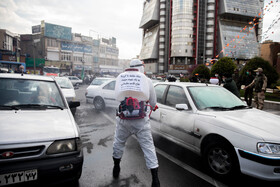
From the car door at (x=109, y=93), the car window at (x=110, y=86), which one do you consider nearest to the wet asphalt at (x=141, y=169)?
the car door at (x=109, y=93)

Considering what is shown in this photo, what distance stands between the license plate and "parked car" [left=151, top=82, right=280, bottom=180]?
2.39 metres

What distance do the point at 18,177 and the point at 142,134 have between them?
144cm

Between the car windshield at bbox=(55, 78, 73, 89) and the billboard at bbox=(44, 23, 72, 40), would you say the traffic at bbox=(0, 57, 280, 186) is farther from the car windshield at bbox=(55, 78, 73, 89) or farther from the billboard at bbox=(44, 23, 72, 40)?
the billboard at bbox=(44, 23, 72, 40)

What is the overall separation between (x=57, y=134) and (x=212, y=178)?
232 centimetres

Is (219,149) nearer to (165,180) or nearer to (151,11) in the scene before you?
(165,180)

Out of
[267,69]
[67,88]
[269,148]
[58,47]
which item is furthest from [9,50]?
[269,148]

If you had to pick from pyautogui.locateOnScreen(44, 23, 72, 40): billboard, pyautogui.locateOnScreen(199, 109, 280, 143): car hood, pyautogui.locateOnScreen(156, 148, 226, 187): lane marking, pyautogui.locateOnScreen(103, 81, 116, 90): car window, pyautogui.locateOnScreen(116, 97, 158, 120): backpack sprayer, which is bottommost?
pyautogui.locateOnScreen(156, 148, 226, 187): lane marking

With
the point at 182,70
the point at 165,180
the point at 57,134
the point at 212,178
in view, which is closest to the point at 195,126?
the point at 212,178

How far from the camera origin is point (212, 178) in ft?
9.46

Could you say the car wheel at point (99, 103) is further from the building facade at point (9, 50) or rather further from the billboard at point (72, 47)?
the billboard at point (72, 47)

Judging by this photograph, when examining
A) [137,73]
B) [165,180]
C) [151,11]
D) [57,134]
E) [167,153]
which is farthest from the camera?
[151,11]

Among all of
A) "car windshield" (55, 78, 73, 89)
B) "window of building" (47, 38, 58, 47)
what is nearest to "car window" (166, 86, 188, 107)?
"car windshield" (55, 78, 73, 89)

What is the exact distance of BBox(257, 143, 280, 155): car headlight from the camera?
240 cm

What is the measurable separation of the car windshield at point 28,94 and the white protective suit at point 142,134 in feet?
3.74
